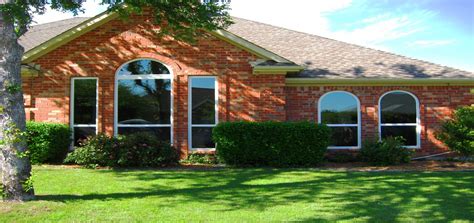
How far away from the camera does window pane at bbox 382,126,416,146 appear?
14.7m

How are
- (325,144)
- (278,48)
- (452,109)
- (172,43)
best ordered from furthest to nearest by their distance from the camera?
(278,48)
(452,109)
(172,43)
(325,144)

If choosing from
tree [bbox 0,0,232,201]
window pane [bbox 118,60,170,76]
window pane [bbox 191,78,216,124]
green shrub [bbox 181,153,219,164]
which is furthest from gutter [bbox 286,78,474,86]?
tree [bbox 0,0,232,201]

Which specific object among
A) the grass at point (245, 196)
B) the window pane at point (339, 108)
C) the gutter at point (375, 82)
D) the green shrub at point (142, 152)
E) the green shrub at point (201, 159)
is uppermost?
the gutter at point (375, 82)

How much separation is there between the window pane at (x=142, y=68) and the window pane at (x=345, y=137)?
240 inches

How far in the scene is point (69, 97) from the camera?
13.8 m

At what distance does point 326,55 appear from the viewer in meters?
16.8

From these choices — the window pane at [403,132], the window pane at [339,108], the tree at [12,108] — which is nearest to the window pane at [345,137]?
the window pane at [339,108]

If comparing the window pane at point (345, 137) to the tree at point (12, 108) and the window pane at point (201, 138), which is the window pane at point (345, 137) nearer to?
the window pane at point (201, 138)

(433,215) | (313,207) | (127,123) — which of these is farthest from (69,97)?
(433,215)

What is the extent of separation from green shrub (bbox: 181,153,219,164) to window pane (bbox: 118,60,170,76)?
2.83m

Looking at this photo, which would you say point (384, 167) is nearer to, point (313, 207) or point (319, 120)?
point (319, 120)

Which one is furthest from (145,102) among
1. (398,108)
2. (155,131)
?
(398,108)

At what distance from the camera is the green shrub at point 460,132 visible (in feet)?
44.2

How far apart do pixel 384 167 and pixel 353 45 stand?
7055mm
